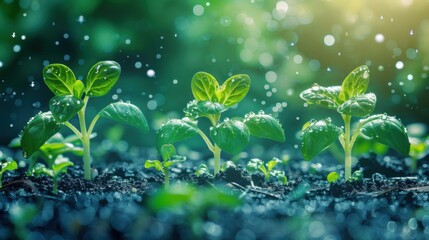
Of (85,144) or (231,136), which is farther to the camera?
(85,144)

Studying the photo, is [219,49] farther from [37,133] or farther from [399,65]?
[37,133]

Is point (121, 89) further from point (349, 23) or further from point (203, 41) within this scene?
point (349, 23)

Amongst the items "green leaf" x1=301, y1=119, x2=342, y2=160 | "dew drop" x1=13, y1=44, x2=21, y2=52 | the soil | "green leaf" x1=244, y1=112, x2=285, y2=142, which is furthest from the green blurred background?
"green leaf" x1=301, y1=119, x2=342, y2=160

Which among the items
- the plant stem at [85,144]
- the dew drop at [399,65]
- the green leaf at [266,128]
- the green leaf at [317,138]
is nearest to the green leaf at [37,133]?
the plant stem at [85,144]

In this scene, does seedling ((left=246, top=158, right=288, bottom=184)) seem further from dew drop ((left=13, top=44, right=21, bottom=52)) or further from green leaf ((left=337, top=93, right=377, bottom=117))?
dew drop ((left=13, top=44, right=21, bottom=52))

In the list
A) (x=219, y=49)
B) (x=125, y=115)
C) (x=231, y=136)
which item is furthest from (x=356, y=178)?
(x=219, y=49)

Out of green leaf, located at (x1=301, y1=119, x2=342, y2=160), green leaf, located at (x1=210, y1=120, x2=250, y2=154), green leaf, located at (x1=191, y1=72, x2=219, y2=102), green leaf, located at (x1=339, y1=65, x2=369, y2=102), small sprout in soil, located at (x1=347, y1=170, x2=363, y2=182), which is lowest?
small sprout in soil, located at (x1=347, y1=170, x2=363, y2=182)

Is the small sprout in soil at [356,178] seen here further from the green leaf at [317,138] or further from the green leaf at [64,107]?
the green leaf at [64,107]
